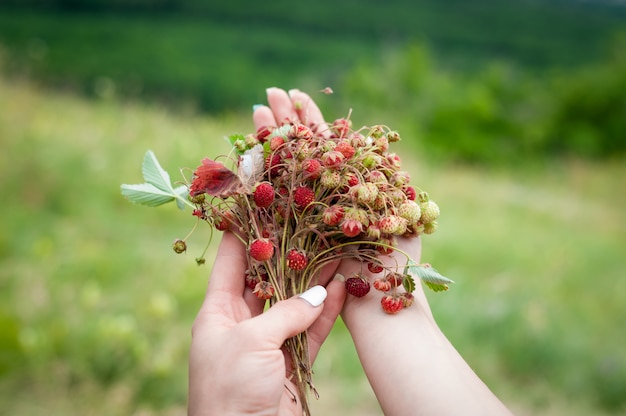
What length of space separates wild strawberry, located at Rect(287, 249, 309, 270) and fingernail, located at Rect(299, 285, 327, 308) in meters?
0.09

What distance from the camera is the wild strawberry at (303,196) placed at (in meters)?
1.44

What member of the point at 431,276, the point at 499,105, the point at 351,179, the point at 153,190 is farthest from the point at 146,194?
the point at 499,105

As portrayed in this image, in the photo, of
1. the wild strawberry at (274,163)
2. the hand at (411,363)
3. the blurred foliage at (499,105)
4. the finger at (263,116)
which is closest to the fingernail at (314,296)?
the hand at (411,363)

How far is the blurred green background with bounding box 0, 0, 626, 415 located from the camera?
2787 millimetres

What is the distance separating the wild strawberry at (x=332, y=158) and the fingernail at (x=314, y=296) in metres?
0.35

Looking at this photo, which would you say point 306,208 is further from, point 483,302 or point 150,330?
point 483,302

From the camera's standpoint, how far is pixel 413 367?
152 centimetres

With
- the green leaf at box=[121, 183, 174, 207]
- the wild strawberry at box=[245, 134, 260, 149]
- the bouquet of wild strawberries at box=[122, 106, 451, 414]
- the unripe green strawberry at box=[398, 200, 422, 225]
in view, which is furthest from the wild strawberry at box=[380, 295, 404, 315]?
the green leaf at box=[121, 183, 174, 207]

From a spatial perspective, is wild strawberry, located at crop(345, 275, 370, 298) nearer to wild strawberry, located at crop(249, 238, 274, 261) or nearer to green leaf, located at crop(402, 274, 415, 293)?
green leaf, located at crop(402, 274, 415, 293)

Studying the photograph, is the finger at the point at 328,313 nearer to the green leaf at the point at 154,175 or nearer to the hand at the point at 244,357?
the hand at the point at 244,357

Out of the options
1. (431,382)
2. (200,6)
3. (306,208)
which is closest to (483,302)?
(431,382)

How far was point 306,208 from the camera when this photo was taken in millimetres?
1455

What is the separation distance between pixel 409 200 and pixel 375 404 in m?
1.73

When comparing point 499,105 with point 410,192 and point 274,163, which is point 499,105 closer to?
point 410,192
